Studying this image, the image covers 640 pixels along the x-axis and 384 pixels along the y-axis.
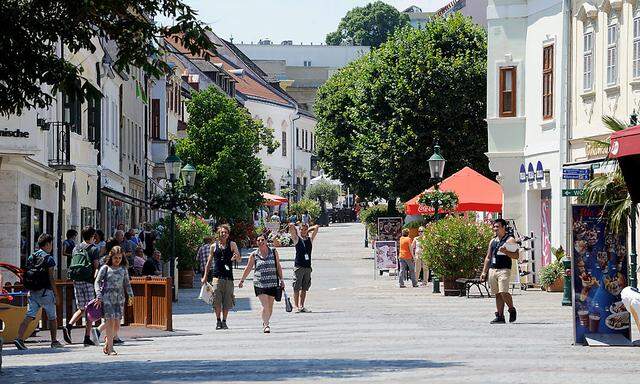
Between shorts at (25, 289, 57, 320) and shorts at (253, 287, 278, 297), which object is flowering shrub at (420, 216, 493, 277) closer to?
shorts at (253, 287, 278, 297)

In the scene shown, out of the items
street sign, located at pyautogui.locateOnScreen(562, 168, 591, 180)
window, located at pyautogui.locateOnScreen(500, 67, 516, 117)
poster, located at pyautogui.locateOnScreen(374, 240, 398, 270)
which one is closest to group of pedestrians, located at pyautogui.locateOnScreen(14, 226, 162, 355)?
street sign, located at pyautogui.locateOnScreen(562, 168, 591, 180)

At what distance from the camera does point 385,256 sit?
50656mm

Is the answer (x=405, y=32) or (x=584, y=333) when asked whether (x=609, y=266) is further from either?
(x=405, y=32)

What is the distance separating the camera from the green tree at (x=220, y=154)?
63.7 metres

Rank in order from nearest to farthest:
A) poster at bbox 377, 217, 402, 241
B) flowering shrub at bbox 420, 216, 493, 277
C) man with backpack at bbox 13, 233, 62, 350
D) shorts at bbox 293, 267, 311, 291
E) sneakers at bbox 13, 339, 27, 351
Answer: sneakers at bbox 13, 339, 27, 351
man with backpack at bbox 13, 233, 62, 350
shorts at bbox 293, 267, 311, 291
flowering shrub at bbox 420, 216, 493, 277
poster at bbox 377, 217, 402, 241

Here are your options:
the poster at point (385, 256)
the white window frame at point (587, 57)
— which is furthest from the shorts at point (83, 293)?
the poster at point (385, 256)

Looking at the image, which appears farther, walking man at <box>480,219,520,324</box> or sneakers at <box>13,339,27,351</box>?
walking man at <box>480,219,520,324</box>

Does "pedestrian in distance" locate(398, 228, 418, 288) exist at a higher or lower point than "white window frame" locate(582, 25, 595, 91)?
lower

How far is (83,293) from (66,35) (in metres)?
6.81

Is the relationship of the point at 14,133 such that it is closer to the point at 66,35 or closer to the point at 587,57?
the point at 66,35

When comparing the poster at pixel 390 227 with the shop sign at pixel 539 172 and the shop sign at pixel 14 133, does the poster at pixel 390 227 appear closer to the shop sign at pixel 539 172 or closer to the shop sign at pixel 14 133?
the shop sign at pixel 539 172

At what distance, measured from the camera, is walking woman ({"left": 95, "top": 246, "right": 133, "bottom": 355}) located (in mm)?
22188

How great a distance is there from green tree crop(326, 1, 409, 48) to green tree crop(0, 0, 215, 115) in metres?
154

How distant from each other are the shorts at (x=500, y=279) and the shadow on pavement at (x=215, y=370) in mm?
8056
